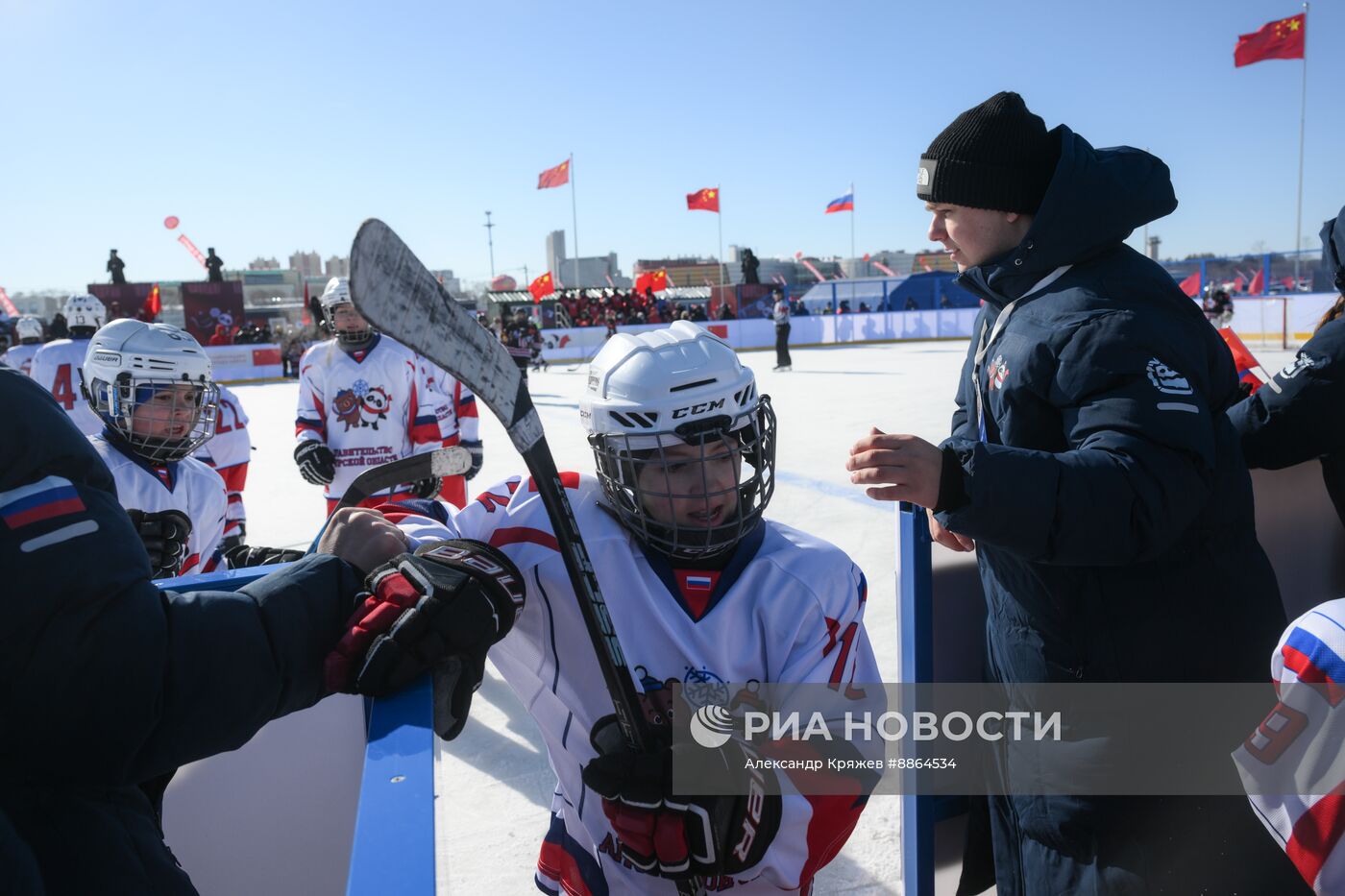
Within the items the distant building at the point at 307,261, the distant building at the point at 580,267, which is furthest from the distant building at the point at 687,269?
the distant building at the point at 307,261

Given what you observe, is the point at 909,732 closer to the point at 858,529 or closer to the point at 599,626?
the point at 599,626

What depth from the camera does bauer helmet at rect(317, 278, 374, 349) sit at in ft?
14.2

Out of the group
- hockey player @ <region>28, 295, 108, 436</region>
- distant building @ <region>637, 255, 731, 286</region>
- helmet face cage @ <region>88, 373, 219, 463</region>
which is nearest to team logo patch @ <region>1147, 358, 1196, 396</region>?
helmet face cage @ <region>88, 373, 219, 463</region>

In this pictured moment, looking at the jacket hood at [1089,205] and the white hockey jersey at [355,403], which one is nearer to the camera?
the jacket hood at [1089,205]

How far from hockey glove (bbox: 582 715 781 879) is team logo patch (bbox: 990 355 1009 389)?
2.42 feet

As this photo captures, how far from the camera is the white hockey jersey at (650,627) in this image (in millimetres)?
1363

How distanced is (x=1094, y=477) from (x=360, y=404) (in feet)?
12.4

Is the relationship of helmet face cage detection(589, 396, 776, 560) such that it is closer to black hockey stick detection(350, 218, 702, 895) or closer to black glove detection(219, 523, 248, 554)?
black hockey stick detection(350, 218, 702, 895)

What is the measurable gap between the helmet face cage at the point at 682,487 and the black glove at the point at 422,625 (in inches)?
12.3

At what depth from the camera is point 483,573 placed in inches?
43.2

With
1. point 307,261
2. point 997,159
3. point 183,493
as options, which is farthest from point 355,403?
point 307,261

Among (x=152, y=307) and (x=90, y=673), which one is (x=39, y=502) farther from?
(x=152, y=307)

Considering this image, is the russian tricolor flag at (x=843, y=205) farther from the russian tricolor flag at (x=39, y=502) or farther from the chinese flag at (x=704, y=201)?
the russian tricolor flag at (x=39, y=502)

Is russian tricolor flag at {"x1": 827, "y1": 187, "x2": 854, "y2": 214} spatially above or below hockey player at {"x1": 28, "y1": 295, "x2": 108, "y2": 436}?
above
